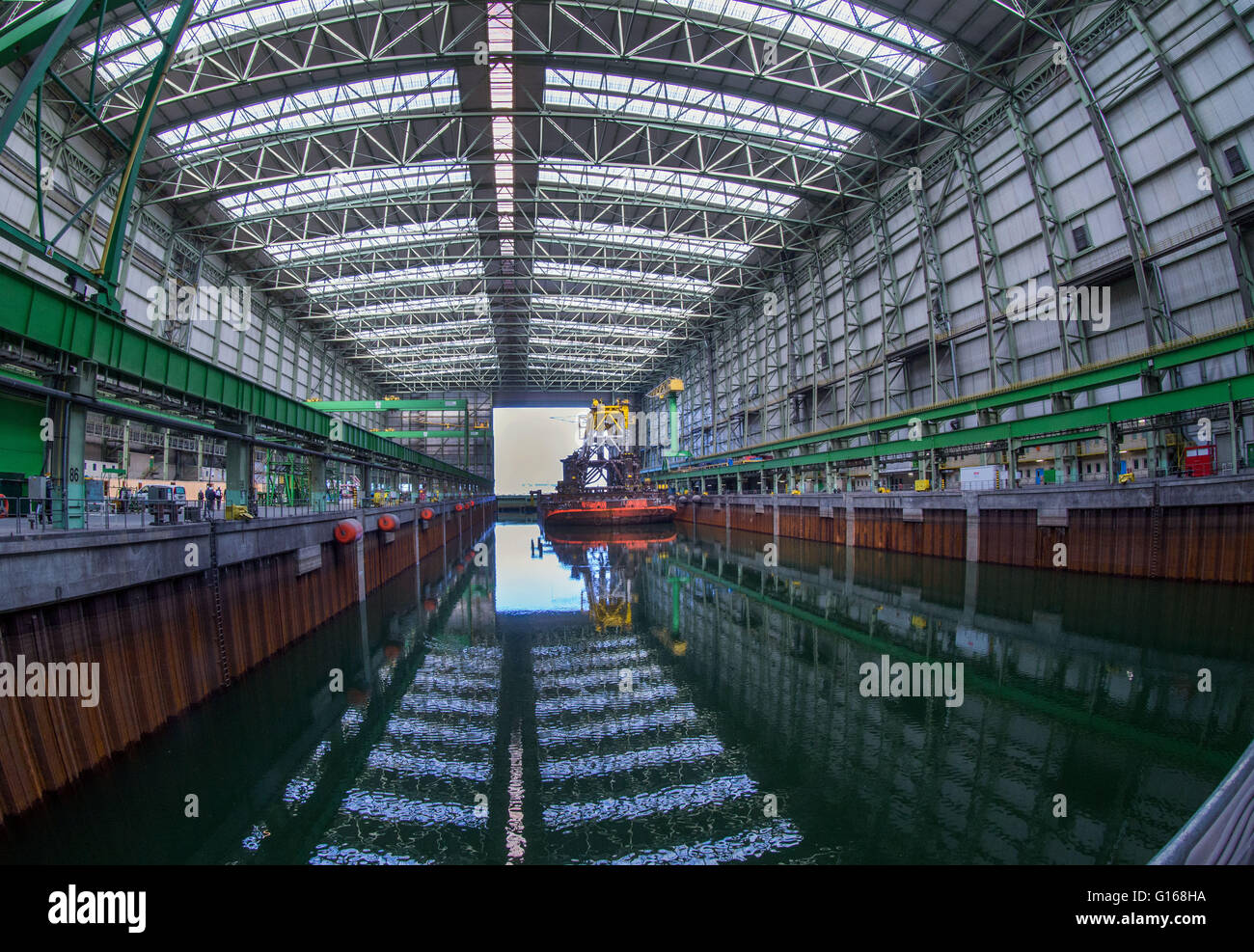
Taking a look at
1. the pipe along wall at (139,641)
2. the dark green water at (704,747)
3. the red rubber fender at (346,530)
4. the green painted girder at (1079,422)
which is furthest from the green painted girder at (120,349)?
the green painted girder at (1079,422)

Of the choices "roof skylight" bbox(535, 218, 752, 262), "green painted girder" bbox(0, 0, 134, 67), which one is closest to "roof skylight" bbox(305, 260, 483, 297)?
"roof skylight" bbox(535, 218, 752, 262)

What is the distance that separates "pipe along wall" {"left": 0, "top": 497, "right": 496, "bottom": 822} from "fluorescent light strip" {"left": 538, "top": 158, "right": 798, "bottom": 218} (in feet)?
75.6

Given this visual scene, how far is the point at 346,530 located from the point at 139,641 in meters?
7.12

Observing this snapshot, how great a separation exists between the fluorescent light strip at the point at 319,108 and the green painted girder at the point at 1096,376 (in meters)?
24.1

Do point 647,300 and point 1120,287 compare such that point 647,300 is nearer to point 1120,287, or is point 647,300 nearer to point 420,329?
point 420,329

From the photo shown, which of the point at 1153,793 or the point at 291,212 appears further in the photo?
the point at 291,212

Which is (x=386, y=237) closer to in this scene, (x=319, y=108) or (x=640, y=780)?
(x=319, y=108)

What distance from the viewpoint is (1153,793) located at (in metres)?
5.86

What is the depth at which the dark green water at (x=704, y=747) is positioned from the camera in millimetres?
5305

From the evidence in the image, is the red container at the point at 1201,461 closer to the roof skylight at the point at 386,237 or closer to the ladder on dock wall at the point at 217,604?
the ladder on dock wall at the point at 217,604

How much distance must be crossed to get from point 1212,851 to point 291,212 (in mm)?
35654

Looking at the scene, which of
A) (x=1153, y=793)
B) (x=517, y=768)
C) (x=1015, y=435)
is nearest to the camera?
(x=1153, y=793)
